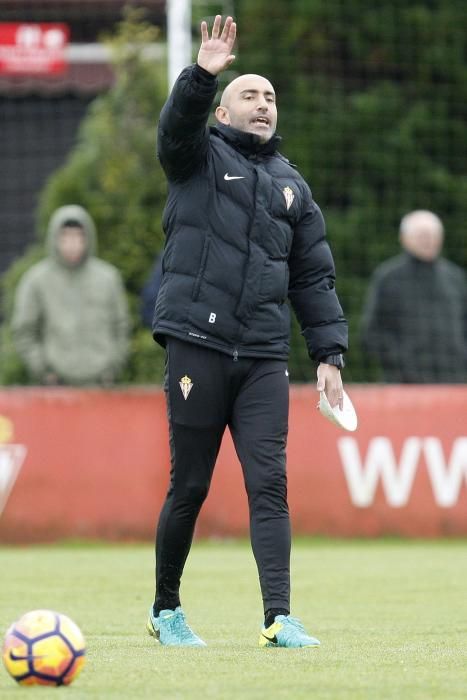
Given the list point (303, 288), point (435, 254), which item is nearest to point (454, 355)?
point (435, 254)

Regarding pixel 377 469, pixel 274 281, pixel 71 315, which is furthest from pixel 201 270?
pixel 377 469

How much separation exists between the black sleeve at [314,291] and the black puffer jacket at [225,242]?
0.35ft

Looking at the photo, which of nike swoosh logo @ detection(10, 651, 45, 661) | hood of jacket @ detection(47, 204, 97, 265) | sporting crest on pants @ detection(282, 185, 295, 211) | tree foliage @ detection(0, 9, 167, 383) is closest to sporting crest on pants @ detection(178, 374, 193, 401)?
sporting crest on pants @ detection(282, 185, 295, 211)

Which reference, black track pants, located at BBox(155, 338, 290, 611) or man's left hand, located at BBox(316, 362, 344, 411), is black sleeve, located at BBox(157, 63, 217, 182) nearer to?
black track pants, located at BBox(155, 338, 290, 611)

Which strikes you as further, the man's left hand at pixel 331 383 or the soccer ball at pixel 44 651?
the man's left hand at pixel 331 383

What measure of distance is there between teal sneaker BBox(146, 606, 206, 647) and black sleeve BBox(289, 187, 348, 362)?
111 cm

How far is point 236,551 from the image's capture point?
11859 millimetres

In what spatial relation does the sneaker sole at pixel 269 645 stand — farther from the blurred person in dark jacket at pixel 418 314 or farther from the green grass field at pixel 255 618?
the blurred person in dark jacket at pixel 418 314

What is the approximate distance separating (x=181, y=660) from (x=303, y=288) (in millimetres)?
1552

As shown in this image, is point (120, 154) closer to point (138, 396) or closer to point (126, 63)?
point (126, 63)

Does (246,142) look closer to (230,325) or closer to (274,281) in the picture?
(274,281)

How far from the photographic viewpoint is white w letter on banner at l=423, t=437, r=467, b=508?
12.6 meters

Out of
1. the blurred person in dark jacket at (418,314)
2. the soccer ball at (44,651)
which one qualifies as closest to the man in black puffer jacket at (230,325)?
the soccer ball at (44,651)

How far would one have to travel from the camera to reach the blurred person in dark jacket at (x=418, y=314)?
12.9m
